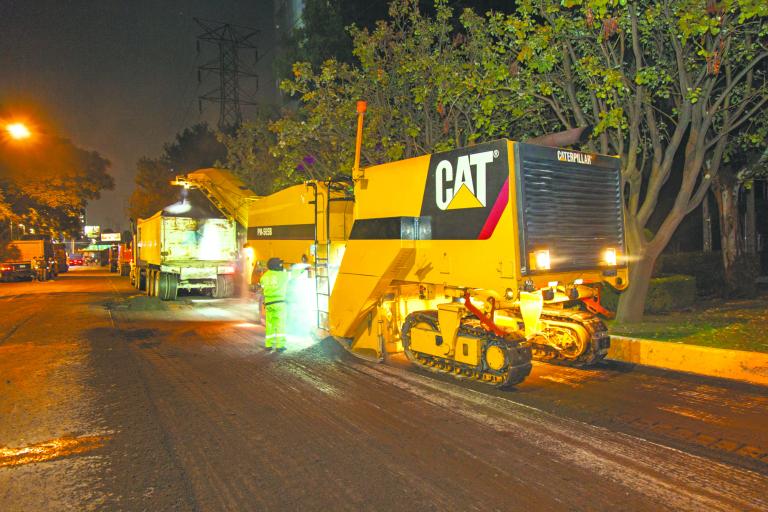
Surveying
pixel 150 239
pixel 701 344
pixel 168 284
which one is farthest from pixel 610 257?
pixel 150 239

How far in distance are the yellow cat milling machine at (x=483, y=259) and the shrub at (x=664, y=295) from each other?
153 inches

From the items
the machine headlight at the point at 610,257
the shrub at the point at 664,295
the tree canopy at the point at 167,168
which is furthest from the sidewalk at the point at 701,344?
the tree canopy at the point at 167,168

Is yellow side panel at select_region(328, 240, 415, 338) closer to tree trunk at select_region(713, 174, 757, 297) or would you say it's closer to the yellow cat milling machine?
the yellow cat milling machine

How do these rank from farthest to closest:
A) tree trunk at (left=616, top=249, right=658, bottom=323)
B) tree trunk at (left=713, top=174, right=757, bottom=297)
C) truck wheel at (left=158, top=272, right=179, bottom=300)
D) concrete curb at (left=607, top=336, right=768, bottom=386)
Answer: truck wheel at (left=158, top=272, right=179, bottom=300) < tree trunk at (left=713, top=174, right=757, bottom=297) < tree trunk at (left=616, top=249, right=658, bottom=323) < concrete curb at (left=607, top=336, right=768, bottom=386)

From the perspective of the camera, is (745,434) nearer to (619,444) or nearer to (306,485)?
(619,444)

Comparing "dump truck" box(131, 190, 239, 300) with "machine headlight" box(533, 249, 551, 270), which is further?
"dump truck" box(131, 190, 239, 300)

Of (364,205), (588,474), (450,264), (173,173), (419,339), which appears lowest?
(588,474)

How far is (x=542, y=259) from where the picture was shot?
245 inches

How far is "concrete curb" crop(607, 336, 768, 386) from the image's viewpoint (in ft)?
23.2

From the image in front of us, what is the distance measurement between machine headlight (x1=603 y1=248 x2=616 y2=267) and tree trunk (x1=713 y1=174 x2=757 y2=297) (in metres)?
8.89

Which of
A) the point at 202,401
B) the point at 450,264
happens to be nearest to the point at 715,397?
the point at 450,264

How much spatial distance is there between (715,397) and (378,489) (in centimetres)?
422

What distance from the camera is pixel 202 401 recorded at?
20.6ft

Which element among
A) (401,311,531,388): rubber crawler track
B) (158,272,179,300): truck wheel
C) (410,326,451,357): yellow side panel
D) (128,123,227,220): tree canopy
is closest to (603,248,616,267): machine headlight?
(401,311,531,388): rubber crawler track
